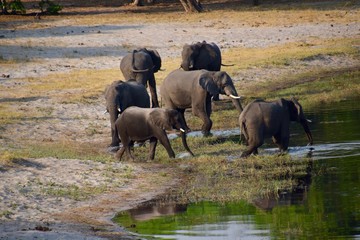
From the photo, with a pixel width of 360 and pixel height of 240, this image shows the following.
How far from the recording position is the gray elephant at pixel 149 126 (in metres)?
19.0

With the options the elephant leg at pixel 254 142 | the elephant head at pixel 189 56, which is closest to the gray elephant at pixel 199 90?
the elephant leg at pixel 254 142

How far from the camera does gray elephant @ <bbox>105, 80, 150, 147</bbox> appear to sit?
2141 cm

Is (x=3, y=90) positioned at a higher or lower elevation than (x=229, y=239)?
lower

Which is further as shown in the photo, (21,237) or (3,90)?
(3,90)

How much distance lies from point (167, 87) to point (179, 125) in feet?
15.8

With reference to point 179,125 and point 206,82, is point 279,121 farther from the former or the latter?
point 206,82

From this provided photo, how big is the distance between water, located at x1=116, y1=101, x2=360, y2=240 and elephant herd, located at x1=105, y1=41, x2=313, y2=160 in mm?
1265

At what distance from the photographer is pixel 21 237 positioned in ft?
40.7

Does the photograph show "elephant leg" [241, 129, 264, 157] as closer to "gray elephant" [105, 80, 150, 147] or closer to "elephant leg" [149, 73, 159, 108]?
"gray elephant" [105, 80, 150, 147]

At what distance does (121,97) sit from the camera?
21547 mm

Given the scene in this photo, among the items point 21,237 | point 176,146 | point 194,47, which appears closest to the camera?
point 21,237

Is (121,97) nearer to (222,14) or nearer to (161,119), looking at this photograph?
(161,119)

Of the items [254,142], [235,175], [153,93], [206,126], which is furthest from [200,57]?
[235,175]

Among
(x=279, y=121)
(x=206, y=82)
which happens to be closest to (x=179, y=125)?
(x=279, y=121)
